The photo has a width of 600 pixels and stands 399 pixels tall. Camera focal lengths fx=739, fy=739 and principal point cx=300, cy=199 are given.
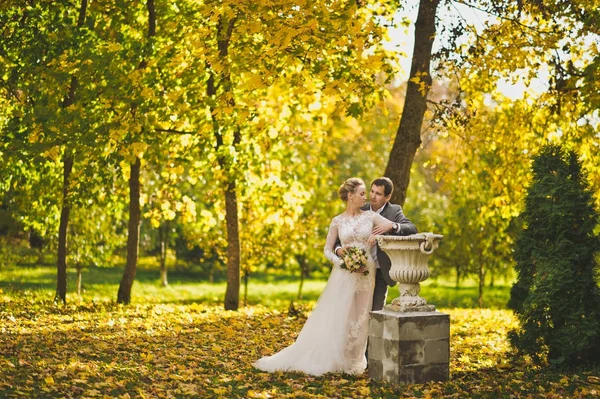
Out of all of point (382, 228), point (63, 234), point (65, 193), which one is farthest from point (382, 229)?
point (63, 234)

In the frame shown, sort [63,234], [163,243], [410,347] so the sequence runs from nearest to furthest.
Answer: [410,347] < [63,234] < [163,243]

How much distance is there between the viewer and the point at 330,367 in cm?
815

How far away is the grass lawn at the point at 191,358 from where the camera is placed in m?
7.01

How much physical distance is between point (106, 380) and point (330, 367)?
2.40m

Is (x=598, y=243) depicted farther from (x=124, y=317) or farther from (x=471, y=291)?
(x=471, y=291)

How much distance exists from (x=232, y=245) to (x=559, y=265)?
818 centimetres

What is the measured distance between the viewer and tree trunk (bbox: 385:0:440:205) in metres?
11.5

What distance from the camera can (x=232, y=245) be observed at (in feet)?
49.0

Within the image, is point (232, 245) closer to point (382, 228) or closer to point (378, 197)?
point (378, 197)

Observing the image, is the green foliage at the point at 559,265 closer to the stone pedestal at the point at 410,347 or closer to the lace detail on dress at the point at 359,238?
the stone pedestal at the point at 410,347

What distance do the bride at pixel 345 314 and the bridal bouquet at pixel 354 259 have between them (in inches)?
3.5

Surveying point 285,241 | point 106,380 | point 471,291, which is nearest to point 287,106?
point 285,241

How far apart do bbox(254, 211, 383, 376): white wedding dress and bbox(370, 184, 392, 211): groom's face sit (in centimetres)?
20

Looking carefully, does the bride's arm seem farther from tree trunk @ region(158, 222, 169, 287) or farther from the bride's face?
tree trunk @ region(158, 222, 169, 287)
